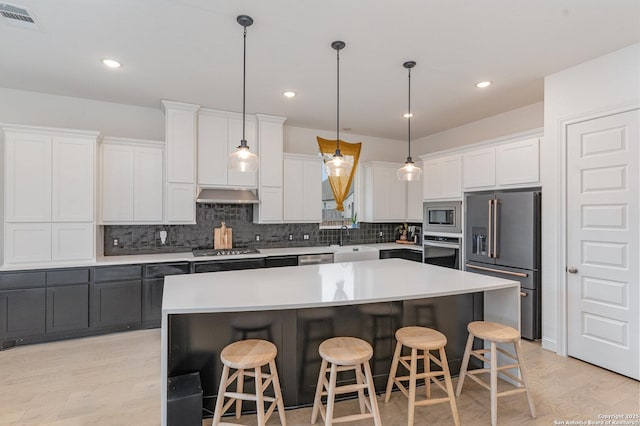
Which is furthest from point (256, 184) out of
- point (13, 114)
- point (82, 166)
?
point (13, 114)

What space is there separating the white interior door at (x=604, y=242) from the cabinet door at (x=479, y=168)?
2.95ft

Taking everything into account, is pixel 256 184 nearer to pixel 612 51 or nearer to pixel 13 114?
pixel 13 114

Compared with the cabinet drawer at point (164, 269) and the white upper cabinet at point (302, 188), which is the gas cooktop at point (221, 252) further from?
the white upper cabinet at point (302, 188)

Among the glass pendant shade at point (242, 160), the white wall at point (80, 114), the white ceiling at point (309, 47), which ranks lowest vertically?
the glass pendant shade at point (242, 160)

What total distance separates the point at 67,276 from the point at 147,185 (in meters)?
1.34

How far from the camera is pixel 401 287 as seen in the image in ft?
7.98

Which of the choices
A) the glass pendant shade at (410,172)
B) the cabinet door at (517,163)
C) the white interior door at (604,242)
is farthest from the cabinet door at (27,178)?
the white interior door at (604,242)

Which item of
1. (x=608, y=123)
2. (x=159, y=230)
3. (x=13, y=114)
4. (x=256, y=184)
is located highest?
(x=13, y=114)

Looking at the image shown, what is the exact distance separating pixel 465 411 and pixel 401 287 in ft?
3.17

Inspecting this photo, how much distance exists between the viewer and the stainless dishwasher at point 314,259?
4.66 m

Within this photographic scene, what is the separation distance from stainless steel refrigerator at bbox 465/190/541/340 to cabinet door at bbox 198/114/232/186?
339 centimetres

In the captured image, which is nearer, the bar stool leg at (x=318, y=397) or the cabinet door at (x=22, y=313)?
the bar stool leg at (x=318, y=397)

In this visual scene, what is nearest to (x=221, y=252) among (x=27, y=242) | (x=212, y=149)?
(x=212, y=149)

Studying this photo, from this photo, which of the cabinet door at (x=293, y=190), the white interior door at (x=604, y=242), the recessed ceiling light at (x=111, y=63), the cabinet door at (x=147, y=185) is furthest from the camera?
the cabinet door at (x=293, y=190)
